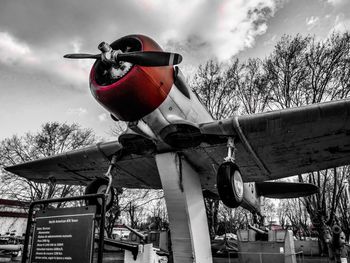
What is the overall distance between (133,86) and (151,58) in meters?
0.53

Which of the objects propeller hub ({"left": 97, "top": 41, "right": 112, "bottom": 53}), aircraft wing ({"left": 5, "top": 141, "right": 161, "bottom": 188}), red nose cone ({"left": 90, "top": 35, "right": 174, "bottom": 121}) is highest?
propeller hub ({"left": 97, "top": 41, "right": 112, "bottom": 53})

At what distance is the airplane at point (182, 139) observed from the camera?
4527 mm

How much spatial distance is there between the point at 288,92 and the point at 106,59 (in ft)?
38.9

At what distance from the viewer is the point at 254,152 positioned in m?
6.09

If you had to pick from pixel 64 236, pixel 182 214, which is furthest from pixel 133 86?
pixel 182 214

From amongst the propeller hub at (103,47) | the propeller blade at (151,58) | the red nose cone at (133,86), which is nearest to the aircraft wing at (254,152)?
the red nose cone at (133,86)

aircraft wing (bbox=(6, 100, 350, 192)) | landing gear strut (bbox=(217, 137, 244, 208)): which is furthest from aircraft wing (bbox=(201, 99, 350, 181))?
landing gear strut (bbox=(217, 137, 244, 208))

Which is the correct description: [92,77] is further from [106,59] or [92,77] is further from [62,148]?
[62,148]

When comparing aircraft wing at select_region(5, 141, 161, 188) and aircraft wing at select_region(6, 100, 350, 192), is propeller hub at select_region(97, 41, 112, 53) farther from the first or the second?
aircraft wing at select_region(5, 141, 161, 188)

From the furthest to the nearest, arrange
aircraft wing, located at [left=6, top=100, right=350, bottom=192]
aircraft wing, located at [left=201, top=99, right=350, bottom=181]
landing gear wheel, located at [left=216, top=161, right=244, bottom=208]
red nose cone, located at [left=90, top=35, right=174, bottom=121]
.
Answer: aircraft wing, located at [left=6, top=100, right=350, bottom=192], aircraft wing, located at [left=201, top=99, right=350, bottom=181], landing gear wheel, located at [left=216, top=161, right=244, bottom=208], red nose cone, located at [left=90, top=35, right=174, bottom=121]

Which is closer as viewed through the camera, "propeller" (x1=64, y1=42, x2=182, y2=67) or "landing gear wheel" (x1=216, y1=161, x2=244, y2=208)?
"propeller" (x1=64, y1=42, x2=182, y2=67)

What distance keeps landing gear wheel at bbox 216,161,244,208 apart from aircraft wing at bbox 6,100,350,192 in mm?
821

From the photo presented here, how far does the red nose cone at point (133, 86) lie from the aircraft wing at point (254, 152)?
1297 millimetres

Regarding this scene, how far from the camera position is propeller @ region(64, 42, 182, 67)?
4.31 meters
